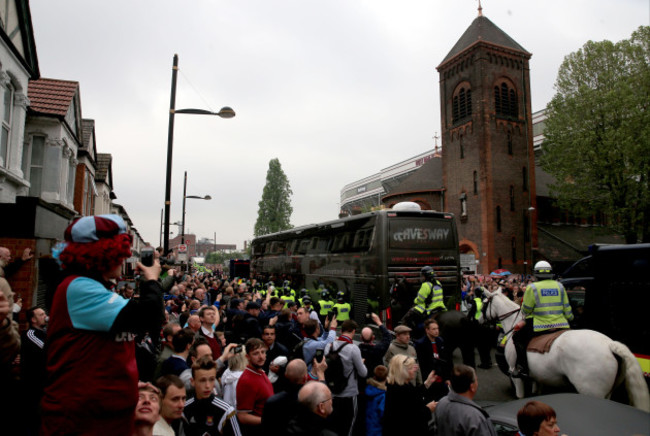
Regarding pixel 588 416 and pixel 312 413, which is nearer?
pixel 312 413

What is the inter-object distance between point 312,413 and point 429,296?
7.06m

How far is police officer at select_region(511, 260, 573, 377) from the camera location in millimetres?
6652

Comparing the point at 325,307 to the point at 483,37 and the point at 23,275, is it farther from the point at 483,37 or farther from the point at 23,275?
the point at 483,37

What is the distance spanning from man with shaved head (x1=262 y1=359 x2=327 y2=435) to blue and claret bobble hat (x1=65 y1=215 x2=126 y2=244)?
2.15 metres

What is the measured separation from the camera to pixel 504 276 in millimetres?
30203

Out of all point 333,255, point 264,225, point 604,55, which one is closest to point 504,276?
point 604,55

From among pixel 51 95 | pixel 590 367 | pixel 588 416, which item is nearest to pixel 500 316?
pixel 590 367

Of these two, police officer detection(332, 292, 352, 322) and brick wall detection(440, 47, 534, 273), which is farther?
brick wall detection(440, 47, 534, 273)

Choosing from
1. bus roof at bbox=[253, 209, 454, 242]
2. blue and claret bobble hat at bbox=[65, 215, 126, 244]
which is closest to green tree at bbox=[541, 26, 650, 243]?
bus roof at bbox=[253, 209, 454, 242]

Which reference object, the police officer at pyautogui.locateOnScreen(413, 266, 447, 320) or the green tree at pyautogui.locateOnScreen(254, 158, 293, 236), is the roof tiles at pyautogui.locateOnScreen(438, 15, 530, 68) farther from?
the police officer at pyautogui.locateOnScreen(413, 266, 447, 320)

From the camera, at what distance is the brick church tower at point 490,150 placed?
127 ft

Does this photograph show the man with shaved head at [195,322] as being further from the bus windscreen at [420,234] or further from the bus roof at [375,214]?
the bus roof at [375,214]

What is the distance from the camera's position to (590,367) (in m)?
5.77

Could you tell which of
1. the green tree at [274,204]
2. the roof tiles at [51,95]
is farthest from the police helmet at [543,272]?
the green tree at [274,204]
